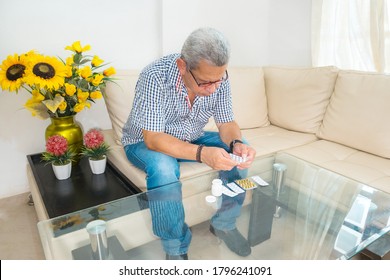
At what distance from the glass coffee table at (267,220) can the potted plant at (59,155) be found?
0.49 metres

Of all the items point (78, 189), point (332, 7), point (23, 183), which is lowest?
point (23, 183)

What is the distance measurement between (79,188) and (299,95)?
4.64ft

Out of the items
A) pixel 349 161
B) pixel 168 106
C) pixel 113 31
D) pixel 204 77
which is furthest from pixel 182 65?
pixel 349 161

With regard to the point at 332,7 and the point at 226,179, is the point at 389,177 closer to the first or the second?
the point at 226,179

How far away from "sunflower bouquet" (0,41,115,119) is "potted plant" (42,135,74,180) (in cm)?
14

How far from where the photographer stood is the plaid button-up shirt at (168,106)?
1188 millimetres

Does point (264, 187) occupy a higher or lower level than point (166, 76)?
lower

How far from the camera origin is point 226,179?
1202 mm

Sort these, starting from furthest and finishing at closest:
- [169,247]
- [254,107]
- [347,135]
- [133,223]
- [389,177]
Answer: [254,107] < [347,135] < [389,177] < [133,223] < [169,247]

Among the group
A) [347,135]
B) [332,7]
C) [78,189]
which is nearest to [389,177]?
[347,135]

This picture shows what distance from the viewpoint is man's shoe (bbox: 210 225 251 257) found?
2.90 feet

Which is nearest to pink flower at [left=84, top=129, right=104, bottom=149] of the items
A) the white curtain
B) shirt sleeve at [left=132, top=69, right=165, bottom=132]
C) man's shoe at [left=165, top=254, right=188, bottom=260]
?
shirt sleeve at [left=132, top=69, right=165, bottom=132]

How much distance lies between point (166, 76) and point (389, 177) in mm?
1114

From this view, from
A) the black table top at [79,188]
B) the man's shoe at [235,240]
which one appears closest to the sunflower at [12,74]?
the black table top at [79,188]
